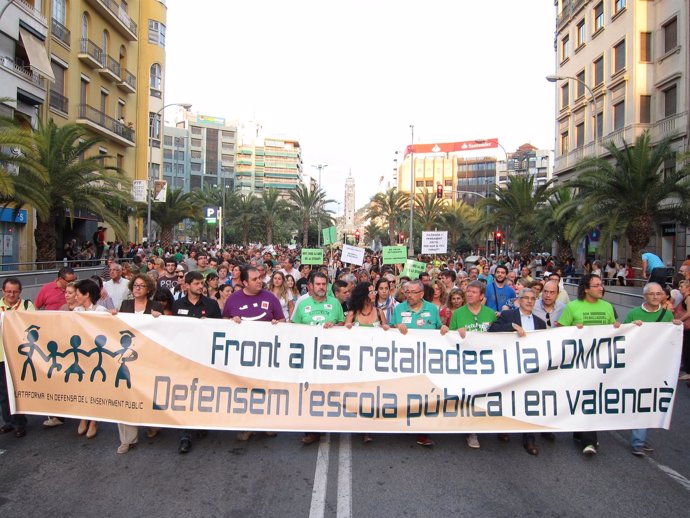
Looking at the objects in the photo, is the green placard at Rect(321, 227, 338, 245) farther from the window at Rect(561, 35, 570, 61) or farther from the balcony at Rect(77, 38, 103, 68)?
the window at Rect(561, 35, 570, 61)

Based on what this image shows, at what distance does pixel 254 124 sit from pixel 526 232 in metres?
110

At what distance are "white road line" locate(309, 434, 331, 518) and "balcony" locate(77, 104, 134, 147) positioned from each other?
26.8 m

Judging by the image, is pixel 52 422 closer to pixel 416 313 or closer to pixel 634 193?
pixel 416 313

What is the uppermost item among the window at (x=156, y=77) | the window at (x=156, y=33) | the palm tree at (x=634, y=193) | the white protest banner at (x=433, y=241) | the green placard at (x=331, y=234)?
the window at (x=156, y=33)

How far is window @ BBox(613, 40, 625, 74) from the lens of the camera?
28562 mm

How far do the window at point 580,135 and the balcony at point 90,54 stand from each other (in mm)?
28344

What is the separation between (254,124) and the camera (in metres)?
129

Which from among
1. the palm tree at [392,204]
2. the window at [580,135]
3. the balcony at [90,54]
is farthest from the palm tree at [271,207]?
the window at [580,135]

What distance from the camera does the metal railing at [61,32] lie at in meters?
25.0

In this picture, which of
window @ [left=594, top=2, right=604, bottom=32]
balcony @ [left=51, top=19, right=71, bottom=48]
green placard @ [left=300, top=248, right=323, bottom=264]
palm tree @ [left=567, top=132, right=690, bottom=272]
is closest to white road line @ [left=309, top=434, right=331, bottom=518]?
green placard @ [left=300, top=248, right=323, bottom=264]

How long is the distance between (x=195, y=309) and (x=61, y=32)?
84.3 ft

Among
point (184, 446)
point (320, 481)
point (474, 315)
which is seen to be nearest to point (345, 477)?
point (320, 481)

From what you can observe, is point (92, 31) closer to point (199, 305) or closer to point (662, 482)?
point (199, 305)

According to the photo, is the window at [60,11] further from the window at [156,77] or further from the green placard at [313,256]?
the green placard at [313,256]
